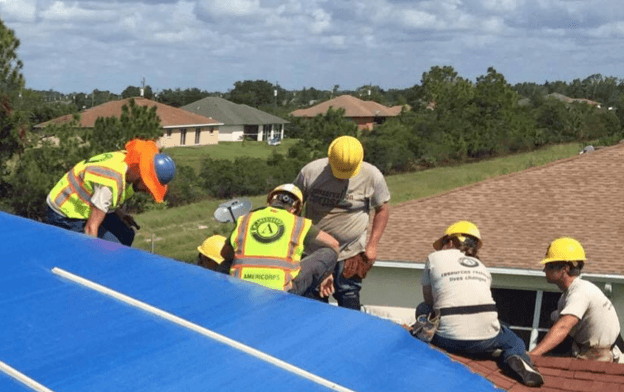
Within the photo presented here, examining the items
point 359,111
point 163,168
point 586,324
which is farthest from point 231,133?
point 586,324

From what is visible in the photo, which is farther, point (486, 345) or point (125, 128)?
point (125, 128)

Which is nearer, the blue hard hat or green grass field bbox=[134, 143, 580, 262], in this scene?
the blue hard hat

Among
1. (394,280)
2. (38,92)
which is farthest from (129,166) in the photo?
(38,92)

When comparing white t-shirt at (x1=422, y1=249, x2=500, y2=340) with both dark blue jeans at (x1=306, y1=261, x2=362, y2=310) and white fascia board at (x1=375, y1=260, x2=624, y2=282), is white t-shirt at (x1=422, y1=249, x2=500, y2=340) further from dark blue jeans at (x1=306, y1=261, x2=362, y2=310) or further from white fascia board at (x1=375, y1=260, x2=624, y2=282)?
white fascia board at (x1=375, y1=260, x2=624, y2=282)

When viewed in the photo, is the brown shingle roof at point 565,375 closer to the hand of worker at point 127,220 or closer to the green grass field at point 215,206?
the hand of worker at point 127,220

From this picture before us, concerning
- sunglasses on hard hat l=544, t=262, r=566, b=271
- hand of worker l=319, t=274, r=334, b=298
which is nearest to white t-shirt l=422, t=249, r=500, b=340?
sunglasses on hard hat l=544, t=262, r=566, b=271

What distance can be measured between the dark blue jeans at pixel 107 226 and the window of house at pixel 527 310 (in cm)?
991

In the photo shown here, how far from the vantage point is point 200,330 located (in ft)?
12.7

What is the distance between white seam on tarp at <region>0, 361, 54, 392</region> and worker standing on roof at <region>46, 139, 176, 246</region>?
2638 millimetres

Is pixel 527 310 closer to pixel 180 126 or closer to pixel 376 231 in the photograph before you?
pixel 376 231

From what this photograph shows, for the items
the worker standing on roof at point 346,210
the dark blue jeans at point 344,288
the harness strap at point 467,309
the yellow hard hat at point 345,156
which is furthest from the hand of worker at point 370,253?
the harness strap at point 467,309

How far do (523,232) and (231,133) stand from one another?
71.6m

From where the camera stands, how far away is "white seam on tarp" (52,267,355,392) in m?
3.48

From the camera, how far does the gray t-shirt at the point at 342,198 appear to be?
22.0 feet
